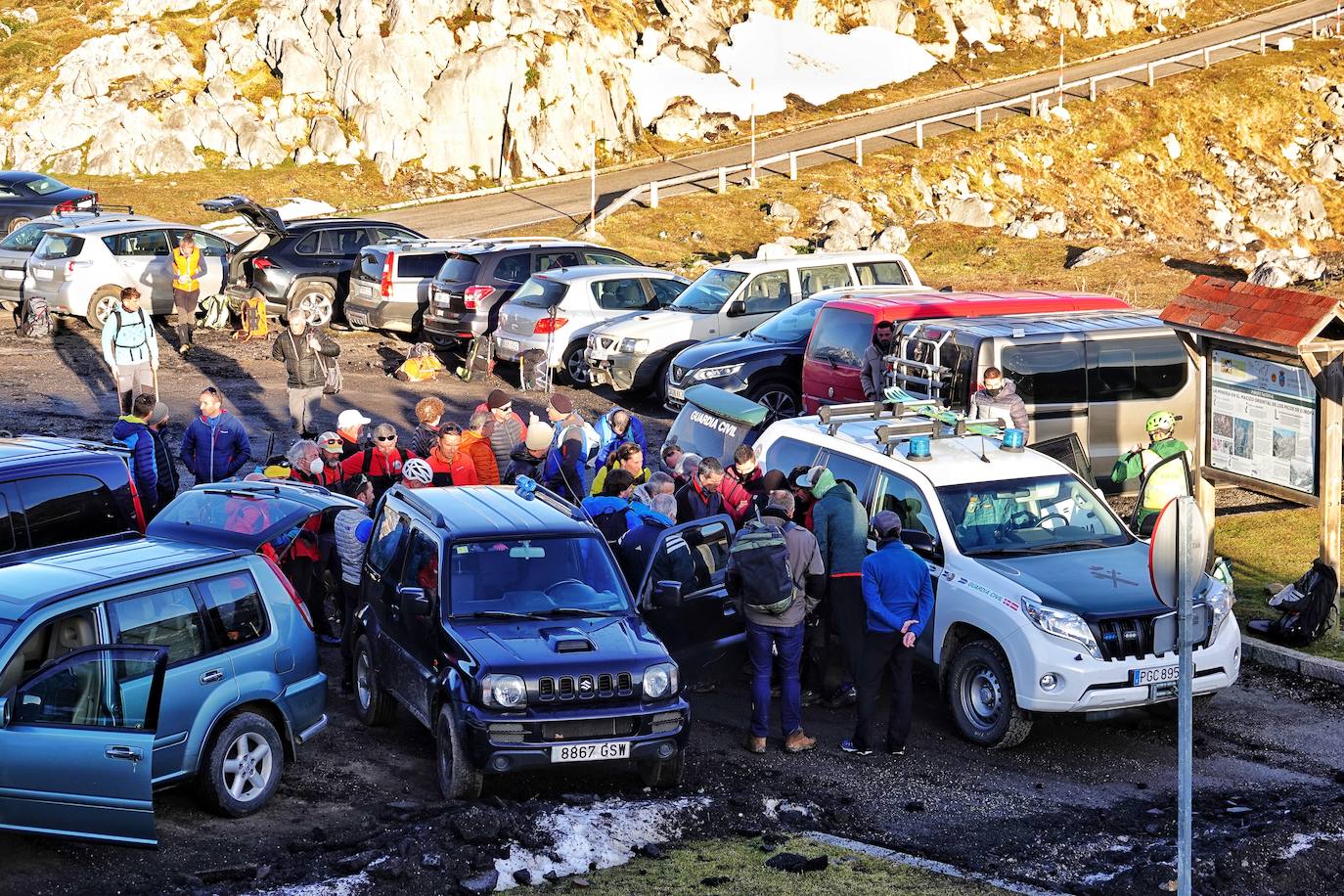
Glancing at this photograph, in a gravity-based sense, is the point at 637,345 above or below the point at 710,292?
below

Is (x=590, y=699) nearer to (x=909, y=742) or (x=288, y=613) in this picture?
(x=288, y=613)

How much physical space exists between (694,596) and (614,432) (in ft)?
11.7

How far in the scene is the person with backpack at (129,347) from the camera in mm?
16766

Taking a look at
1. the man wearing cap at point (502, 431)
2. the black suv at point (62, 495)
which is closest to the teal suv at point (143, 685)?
the black suv at point (62, 495)

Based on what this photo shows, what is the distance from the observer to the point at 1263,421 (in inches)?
497

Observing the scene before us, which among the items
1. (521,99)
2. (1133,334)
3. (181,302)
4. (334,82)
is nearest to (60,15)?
(334,82)

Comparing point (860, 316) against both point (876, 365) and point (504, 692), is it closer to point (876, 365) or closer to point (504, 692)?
point (876, 365)

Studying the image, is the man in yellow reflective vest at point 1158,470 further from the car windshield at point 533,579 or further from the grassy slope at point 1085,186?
the grassy slope at point 1085,186

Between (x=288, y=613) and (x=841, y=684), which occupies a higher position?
(x=288, y=613)

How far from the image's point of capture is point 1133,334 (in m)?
16.4

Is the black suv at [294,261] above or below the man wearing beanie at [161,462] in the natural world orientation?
above

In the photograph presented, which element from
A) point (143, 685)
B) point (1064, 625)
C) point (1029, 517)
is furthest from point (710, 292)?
point (143, 685)

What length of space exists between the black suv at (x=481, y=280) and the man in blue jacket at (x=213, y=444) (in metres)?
9.24

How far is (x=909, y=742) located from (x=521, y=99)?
4029cm
